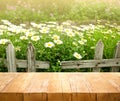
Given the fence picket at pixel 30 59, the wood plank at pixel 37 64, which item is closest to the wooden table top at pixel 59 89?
the fence picket at pixel 30 59

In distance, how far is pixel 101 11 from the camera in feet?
21.8

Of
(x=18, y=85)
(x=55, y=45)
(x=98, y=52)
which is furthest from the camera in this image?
(x=55, y=45)

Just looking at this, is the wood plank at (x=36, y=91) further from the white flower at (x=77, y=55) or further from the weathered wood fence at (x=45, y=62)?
the white flower at (x=77, y=55)

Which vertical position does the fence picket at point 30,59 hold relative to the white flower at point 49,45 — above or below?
below

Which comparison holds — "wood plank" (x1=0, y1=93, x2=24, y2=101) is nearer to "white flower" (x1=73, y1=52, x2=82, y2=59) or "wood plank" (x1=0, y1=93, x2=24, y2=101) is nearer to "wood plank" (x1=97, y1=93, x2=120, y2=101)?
"wood plank" (x1=97, y1=93, x2=120, y2=101)

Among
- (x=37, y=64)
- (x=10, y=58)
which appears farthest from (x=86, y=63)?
(x=10, y=58)

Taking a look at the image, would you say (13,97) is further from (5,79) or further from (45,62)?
(45,62)

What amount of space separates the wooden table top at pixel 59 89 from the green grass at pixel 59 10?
452 centimetres

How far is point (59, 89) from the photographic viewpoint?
1.08 m

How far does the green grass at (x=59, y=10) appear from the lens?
5.92 meters

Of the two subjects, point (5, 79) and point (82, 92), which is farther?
point (5, 79)

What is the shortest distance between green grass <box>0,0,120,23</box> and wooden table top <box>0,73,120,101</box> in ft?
14.8

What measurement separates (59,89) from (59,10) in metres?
5.48

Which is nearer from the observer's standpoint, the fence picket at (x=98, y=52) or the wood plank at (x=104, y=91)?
the wood plank at (x=104, y=91)
